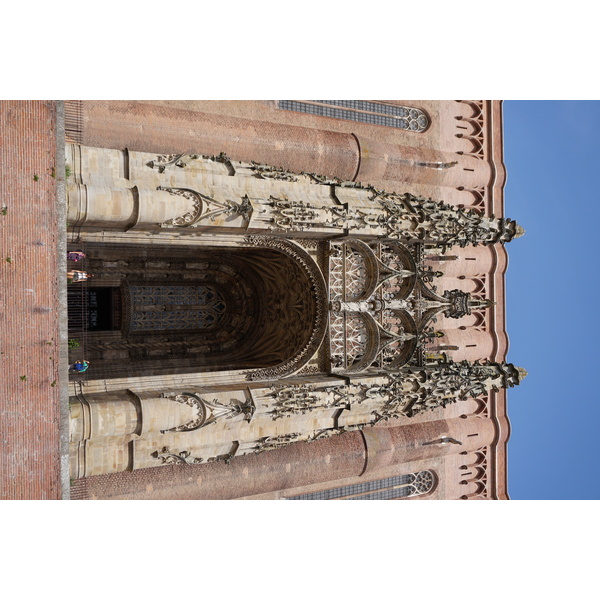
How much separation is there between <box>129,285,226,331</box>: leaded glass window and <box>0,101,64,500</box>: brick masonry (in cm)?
674

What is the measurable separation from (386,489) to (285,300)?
7.89m

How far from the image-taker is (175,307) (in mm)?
18484

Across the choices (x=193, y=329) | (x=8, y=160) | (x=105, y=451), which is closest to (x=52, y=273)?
(x=8, y=160)

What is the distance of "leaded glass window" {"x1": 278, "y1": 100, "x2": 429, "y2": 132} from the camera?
19109mm

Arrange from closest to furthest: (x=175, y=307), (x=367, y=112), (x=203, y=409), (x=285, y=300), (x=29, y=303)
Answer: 1. (x=29, y=303)
2. (x=203, y=409)
3. (x=285, y=300)
4. (x=175, y=307)
5. (x=367, y=112)

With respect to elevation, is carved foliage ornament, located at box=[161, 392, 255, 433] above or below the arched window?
above

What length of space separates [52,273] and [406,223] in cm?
800

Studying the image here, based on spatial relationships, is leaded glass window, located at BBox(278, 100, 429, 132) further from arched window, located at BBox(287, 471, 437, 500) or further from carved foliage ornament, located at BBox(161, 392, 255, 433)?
arched window, located at BBox(287, 471, 437, 500)

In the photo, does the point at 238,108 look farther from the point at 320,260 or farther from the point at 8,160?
the point at 8,160

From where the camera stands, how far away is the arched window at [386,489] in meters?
19.2

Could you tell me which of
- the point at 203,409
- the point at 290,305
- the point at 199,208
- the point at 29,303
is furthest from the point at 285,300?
the point at 29,303

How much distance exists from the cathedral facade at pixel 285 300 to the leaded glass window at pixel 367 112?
0.21 ft

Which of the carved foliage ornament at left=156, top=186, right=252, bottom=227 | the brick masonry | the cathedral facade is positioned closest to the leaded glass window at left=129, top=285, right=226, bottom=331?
the cathedral facade

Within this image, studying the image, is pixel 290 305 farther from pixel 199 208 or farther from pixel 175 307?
pixel 199 208
